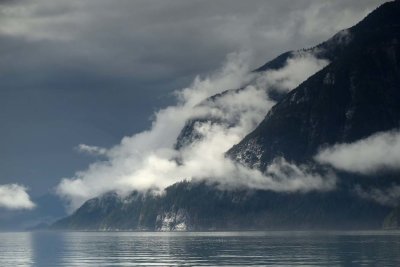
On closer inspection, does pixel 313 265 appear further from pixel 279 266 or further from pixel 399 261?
pixel 399 261

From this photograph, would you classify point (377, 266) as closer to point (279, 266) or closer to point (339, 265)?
point (339, 265)

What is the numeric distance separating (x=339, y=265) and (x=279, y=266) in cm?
1459

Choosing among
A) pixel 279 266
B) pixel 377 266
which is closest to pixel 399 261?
pixel 377 266

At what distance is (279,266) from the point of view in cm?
19812

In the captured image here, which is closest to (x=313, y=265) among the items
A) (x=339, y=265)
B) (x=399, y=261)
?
(x=339, y=265)

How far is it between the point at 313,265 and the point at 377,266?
53.2 ft

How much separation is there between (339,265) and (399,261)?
15.1 m

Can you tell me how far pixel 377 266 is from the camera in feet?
621

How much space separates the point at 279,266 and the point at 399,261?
29.5 meters

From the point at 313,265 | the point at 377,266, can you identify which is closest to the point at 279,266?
the point at 313,265

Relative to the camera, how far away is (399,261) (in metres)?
198

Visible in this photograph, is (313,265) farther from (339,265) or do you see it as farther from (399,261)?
(399,261)

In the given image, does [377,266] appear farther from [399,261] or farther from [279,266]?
[279,266]

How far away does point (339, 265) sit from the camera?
197m
